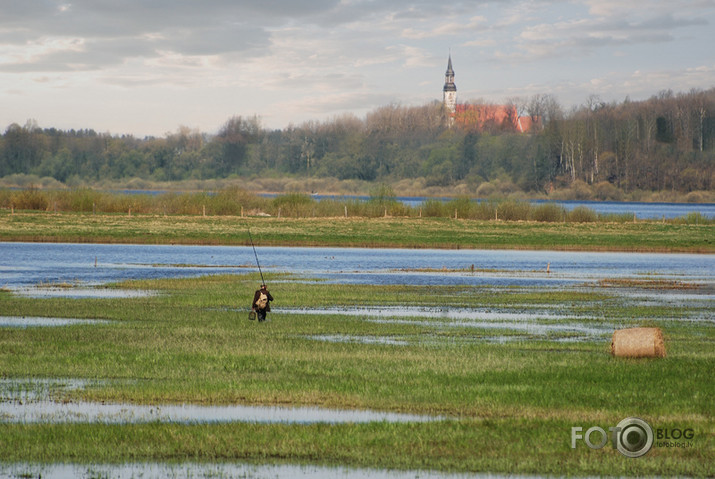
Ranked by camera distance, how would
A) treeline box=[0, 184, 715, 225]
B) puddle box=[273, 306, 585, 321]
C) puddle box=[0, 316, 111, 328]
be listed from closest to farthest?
puddle box=[0, 316, 111, 328]
puddle box=[273, 306, 585, 321]
treeline box=[0, 184, 715, 225]

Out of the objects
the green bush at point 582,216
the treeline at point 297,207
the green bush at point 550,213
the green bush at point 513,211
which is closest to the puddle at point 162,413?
the treeline at point 297,207

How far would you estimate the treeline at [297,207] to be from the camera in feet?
304

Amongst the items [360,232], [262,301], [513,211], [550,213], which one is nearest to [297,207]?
[360,232]

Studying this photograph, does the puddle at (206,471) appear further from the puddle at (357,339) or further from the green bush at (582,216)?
the green bush at (582,216)

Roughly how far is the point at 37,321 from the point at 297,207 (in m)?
69.6

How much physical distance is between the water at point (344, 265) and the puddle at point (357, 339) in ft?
45.6

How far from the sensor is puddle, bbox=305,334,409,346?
2189 centimetres

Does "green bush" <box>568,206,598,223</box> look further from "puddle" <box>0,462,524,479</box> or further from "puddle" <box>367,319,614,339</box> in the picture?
"puddle" <box>0,462,524,479</box>

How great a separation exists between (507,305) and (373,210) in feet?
200

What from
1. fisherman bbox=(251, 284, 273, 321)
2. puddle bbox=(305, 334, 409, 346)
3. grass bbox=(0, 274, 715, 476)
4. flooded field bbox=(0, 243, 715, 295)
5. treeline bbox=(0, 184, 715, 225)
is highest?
treeline bbox=(0, 184, 715, 225)

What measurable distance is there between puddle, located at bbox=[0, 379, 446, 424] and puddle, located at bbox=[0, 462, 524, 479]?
6.97 feet

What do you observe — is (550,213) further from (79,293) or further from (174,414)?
(174,414)

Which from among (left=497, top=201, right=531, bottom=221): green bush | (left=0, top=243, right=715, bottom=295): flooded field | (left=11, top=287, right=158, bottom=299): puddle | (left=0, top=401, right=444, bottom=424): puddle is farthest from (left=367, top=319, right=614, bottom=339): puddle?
(left=497, top=201, right=531, bottom=221): green bush

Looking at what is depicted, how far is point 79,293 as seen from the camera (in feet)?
107
